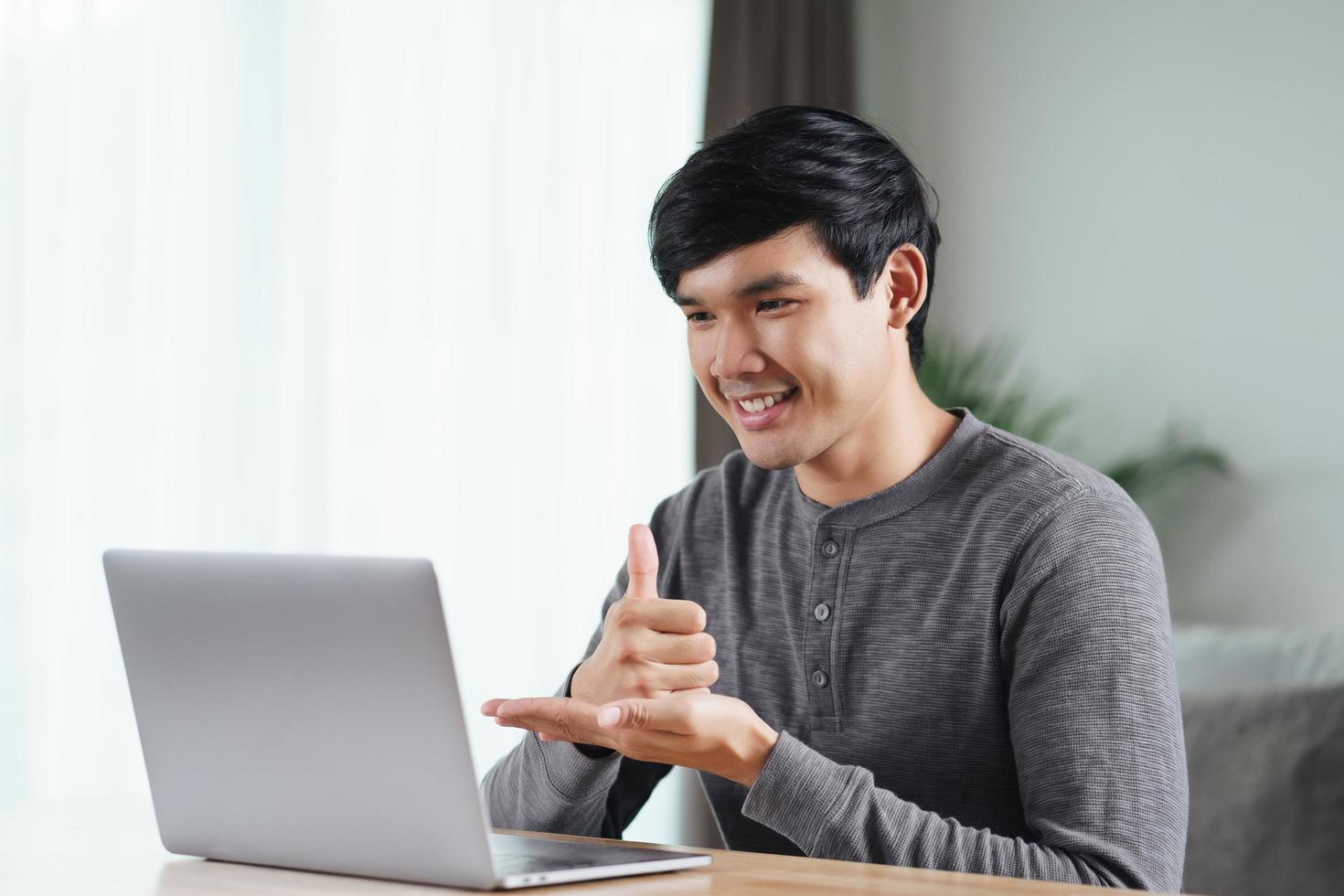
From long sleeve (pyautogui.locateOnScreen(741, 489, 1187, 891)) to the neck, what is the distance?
0.68 ft

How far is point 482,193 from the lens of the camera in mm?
2783

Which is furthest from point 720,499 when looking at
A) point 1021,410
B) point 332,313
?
point 1021,410

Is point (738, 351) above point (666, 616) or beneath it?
above

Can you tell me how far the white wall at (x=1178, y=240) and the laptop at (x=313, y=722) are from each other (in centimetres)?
219

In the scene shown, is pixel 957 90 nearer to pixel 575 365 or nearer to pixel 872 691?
pixel 575 365

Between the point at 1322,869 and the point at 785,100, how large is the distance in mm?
2242

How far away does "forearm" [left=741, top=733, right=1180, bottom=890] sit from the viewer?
1.05 meters

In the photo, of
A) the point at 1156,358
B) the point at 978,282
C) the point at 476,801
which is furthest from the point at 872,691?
the point at 978,282

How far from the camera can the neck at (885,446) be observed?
1.49 m

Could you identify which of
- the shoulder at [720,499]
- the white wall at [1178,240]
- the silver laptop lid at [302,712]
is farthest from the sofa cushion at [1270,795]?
the silver laptop lid at [302,712]

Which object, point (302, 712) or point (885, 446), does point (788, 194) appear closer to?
point (885, 446)

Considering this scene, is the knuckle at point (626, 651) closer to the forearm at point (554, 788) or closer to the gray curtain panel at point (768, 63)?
Result: the forearm at point (554, 788)

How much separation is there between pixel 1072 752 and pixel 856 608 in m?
0.35

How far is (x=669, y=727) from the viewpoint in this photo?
1.01 metres
